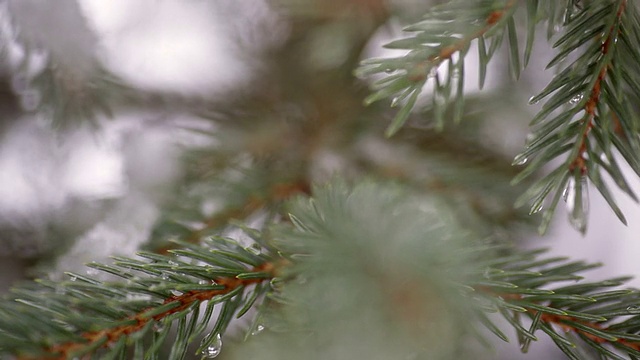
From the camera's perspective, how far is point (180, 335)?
26cm

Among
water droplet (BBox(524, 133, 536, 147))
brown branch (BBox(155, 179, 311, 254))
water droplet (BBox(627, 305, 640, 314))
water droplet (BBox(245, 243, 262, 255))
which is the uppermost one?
brown branch (BBox(155, 179, 311, 254))

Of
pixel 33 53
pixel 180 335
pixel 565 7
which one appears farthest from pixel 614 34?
pixel 33 53

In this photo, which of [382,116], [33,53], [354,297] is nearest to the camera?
[354,297]

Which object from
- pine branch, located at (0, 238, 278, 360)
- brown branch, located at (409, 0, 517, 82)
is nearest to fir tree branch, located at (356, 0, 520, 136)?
brown branch, located at (409, 0, 517, 82)

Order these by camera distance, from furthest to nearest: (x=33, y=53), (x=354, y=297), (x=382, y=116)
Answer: (x=382, y=116)
(x=33, y=53)
(x=354, y=297)

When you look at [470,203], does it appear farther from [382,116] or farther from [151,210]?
[151,210]

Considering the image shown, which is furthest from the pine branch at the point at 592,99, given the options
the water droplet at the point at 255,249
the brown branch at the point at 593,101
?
the water droplet at the point at 255,249

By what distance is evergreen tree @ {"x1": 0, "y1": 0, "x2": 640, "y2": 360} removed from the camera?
0.21 meters

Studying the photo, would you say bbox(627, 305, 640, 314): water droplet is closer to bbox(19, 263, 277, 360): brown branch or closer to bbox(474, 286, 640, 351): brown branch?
bbox(474, 286, 640, 351): brown branch

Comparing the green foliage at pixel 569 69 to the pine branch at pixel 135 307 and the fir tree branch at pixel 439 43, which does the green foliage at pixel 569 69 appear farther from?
the pine branch at pixel 135 307

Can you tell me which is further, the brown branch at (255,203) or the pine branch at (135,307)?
the brown branch at (255,203)

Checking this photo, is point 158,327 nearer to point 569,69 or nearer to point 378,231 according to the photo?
point 378,231

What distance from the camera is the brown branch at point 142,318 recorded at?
0.78 feet

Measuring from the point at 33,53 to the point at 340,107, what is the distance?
0.82 feet
